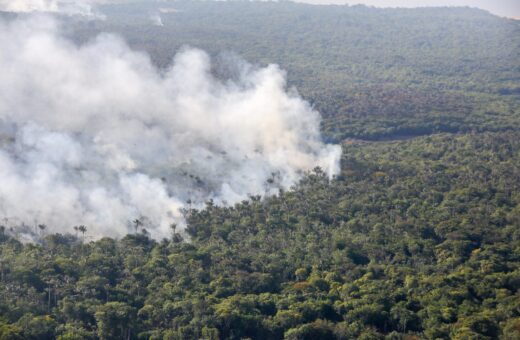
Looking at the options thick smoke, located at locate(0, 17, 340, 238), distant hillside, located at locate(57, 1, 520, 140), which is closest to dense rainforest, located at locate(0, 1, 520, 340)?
thick smoke, located at locate(0, 17, 340, 238)

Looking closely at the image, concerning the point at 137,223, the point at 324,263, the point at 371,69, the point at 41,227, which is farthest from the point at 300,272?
the point at 371,69

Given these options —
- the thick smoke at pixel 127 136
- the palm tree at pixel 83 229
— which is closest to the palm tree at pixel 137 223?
the thick smoke at pixel 127 136

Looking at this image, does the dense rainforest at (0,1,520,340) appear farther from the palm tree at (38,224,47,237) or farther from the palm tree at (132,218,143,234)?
the palm tree at (132,218,143,234)

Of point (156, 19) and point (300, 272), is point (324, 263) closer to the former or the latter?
point (300, 272)

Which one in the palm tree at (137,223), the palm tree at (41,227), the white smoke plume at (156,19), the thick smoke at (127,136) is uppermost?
the white smoke plume at (156,19)

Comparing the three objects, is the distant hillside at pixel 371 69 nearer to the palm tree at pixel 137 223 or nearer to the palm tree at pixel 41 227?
the palm tree at pixel 137 223

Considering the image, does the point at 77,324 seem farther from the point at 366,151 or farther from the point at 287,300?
the point at 366,151

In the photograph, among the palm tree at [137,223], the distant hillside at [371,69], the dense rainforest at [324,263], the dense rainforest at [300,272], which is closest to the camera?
the dense rainforest at [300,272]

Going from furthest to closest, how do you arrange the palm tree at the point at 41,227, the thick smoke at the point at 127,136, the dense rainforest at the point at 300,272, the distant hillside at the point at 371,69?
the distant hillside at the point at 371,69, the thick smoke at the point at 127,136, the palm tree at the point at 41,227, the dense rainforest at the point at 300,272

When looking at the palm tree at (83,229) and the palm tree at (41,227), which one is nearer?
the palm tree at (83,229)
